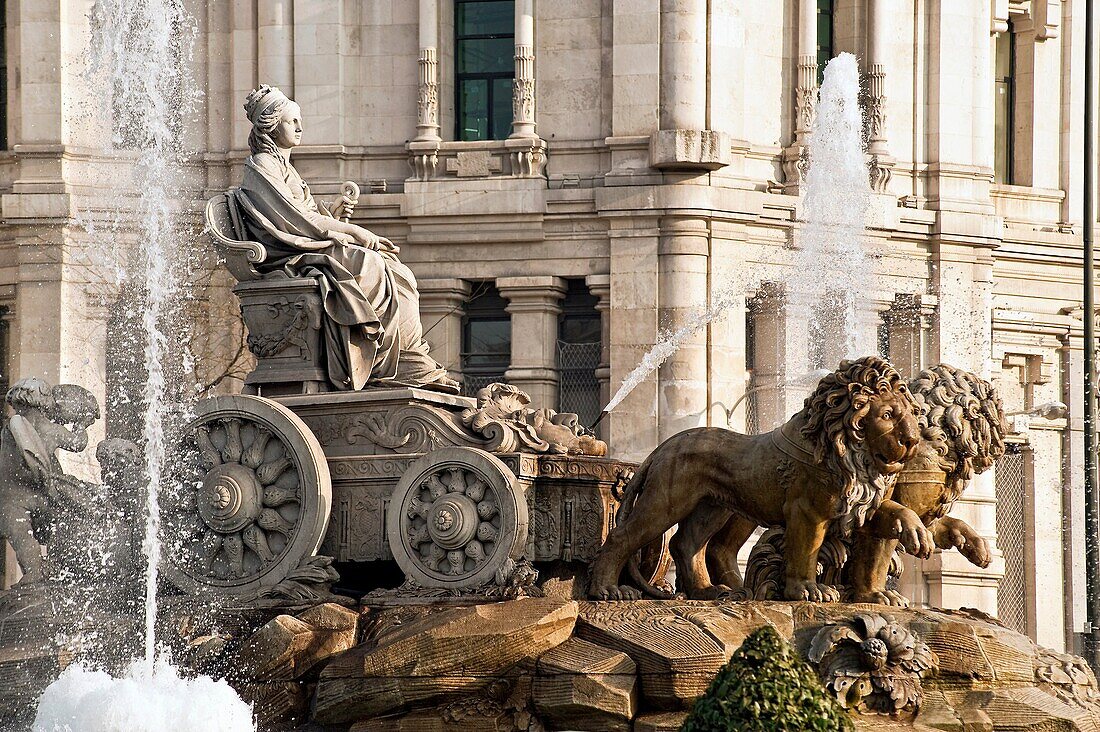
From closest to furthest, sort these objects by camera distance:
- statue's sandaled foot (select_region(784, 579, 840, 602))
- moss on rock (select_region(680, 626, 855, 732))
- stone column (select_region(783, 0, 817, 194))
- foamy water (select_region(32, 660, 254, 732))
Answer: moss on rock (select_region(680, 626, 855, 732))
foamy water (select_region(32, 660, 254, 732))
statue's sandaled foot (select_region(784, 579, 840, 602))
stone column (select_region(783, 0, 817, 194))

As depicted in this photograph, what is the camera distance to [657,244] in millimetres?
34594

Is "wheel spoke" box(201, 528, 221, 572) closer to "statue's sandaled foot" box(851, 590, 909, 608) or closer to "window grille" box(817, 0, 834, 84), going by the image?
"statue's sandaled foot" box(851, 590, 909, 608)

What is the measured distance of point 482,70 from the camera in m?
36.4

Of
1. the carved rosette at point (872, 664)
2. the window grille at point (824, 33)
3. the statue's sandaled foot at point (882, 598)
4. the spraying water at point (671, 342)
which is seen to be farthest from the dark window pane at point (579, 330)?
the carved rosette at point (872, 664)

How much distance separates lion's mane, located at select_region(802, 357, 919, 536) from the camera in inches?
634

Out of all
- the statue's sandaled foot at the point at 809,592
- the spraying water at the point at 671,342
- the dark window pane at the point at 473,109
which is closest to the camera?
the statue's sandaled foot at the point at 809,592

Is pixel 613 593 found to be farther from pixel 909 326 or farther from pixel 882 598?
pixel 909 326

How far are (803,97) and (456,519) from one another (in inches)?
819

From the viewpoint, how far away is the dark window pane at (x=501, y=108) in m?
36.3

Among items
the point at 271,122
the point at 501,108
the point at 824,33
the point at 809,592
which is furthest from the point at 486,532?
the point at 824,33

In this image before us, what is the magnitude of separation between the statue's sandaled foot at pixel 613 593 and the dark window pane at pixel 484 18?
66.3ft

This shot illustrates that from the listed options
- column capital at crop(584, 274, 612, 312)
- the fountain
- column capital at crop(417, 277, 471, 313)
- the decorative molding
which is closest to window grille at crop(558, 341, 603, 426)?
column capital at crop(584, 274, 612, 312)

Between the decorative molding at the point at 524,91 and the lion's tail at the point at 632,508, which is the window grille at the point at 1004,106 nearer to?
the decorative molding at the point at 524,91

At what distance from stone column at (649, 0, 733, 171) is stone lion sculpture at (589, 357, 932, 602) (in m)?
17.2
